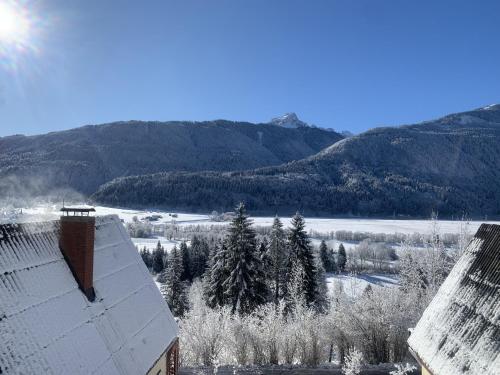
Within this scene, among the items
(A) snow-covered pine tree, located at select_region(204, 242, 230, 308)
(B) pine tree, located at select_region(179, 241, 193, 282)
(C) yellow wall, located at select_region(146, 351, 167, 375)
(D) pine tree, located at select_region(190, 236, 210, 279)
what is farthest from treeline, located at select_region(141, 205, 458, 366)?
(D) pine tree, located at select_region(190, 236, 210, 279)

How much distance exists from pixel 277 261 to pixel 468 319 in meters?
31.0

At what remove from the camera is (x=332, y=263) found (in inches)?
3625

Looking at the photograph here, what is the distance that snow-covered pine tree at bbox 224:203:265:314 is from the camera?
119 feet

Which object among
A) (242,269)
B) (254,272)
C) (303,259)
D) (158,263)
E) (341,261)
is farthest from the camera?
(341,261)

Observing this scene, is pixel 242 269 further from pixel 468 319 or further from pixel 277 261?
pixel 468 319

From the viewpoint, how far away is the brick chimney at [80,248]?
12352mm

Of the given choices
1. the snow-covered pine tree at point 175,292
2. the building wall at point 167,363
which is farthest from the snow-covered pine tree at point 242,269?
the building wall at point 167,363

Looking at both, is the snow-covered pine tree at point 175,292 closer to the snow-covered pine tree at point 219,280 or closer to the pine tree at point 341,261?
the snow-covered pine tree at point 219,280

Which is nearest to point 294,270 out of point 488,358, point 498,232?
point 498,232

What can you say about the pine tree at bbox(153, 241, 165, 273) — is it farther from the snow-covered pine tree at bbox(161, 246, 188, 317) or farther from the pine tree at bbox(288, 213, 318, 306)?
the pine tree at bbox(288, 213, 318, 306)

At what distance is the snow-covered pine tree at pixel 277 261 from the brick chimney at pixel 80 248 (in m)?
30.0

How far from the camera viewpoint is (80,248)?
41.3ft

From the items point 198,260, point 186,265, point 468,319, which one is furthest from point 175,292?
point 468,319

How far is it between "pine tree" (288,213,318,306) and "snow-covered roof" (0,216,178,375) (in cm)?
2481
